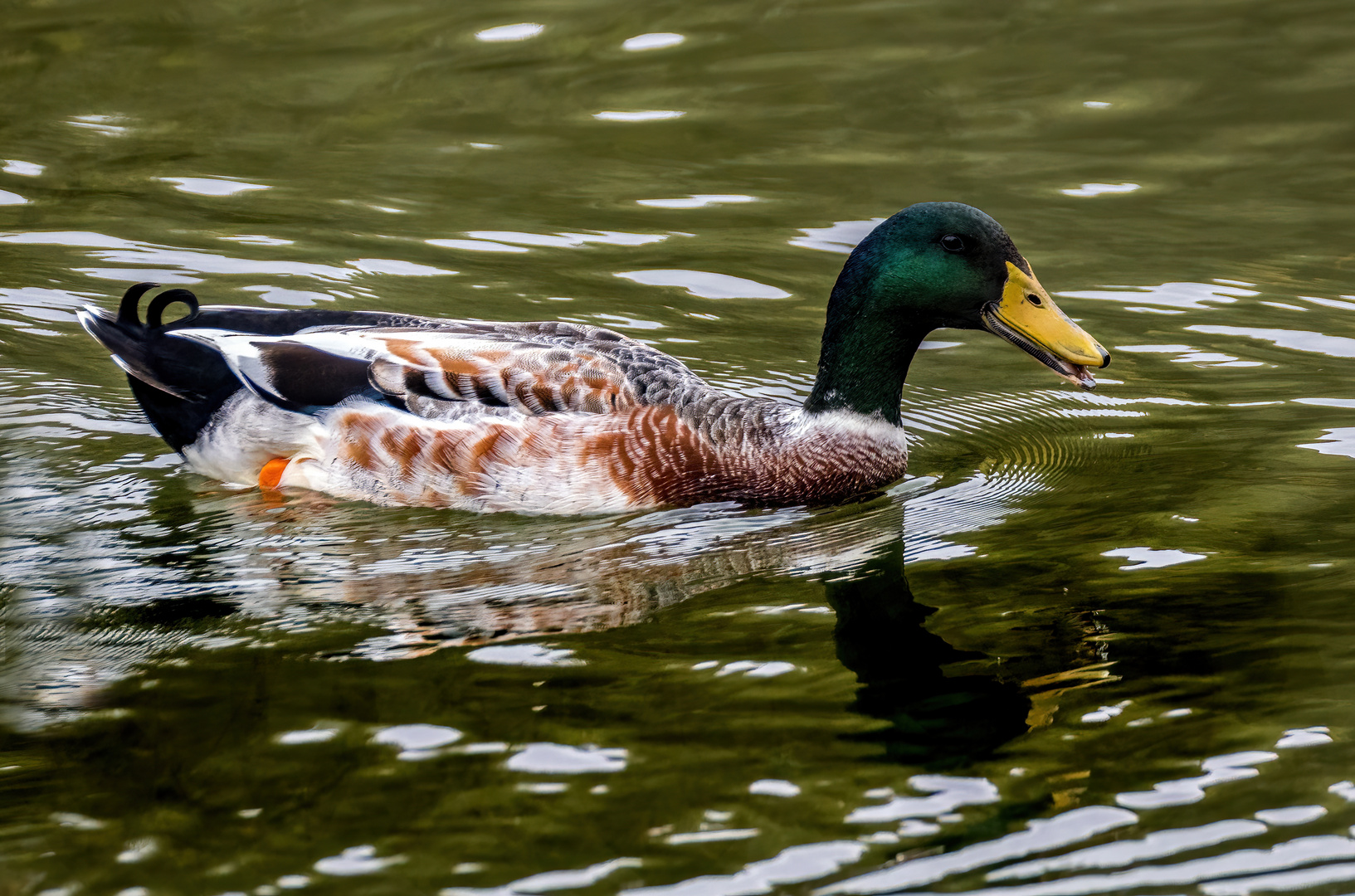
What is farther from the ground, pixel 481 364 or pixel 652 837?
pixel 481 364

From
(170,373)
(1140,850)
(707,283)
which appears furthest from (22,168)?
(1140,850)

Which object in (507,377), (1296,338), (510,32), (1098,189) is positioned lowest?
(1296,338)

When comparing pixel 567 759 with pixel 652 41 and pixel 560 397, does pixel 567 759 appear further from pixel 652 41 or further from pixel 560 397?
pixel 652 41

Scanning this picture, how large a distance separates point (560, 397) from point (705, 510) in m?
0.81

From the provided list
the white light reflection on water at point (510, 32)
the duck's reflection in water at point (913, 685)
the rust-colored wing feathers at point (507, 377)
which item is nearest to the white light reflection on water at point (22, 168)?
the white light reflection on water at point (510, 32)

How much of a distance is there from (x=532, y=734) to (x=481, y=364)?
8.56ft

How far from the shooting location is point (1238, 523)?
694cm

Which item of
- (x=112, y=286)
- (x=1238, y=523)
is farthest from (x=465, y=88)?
(x=1238, y=523)

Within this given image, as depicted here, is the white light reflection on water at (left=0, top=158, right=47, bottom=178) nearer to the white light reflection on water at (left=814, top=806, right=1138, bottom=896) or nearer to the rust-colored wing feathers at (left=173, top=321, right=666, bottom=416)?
the rust-colored wing feathers at (left=173, top=321, right=666, bottom=416)

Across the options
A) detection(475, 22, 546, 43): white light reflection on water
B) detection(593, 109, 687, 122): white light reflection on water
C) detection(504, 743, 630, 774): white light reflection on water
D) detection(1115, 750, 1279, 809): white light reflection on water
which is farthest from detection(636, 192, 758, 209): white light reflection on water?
detection(1115, 750, 1279, 809): white light reflection on water

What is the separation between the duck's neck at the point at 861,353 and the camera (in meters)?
7.46

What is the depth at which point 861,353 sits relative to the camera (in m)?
7.56

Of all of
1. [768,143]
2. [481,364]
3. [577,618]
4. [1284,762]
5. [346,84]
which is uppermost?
[346,84]

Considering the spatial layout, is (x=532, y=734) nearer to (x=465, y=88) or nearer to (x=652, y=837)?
(x=652, y=837)
